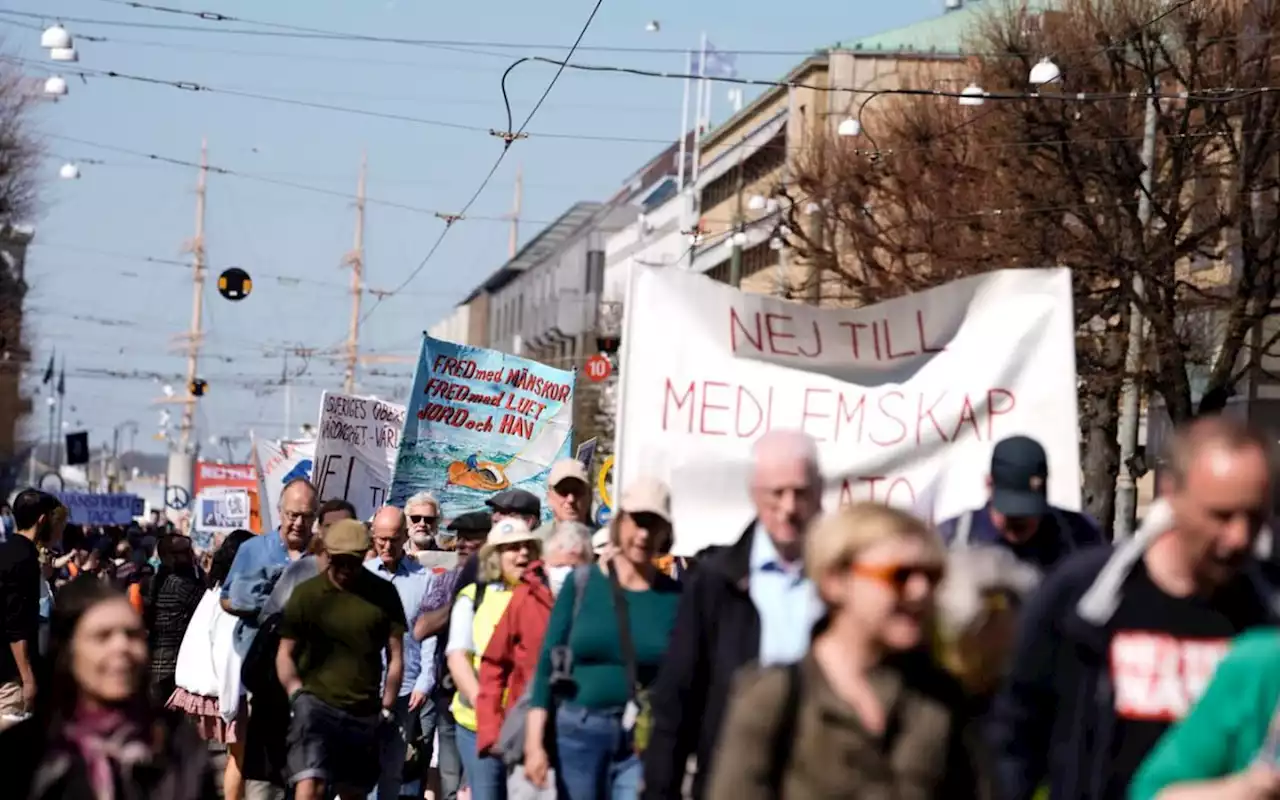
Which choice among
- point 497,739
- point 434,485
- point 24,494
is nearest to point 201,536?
point 434,485

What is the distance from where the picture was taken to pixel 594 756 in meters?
8.52

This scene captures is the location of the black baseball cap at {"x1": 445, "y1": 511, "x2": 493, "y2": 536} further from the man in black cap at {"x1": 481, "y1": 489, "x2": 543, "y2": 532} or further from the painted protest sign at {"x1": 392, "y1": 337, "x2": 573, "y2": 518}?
the painted protest sign at {"x1": 392, "y1": 337, "x2": 573, "y2": 518}

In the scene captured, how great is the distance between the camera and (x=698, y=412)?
9.62 m

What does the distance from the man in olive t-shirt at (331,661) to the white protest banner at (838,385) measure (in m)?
1.98

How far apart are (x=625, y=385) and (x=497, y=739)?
1391 mm

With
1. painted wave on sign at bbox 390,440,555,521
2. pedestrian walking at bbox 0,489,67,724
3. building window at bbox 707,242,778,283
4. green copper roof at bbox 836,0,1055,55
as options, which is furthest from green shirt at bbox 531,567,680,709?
building window at bbox 707,242,778,283

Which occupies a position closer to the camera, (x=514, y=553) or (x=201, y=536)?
(x=514, y=553)

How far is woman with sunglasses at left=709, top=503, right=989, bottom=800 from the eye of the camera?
4.96 metres

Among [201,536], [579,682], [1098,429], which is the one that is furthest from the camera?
[201,536]

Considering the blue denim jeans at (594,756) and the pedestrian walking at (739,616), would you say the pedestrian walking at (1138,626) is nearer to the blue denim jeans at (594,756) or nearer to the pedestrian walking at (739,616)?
the pedestrian walking at (739,616)

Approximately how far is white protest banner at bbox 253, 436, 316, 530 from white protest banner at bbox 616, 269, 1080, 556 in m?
15.6

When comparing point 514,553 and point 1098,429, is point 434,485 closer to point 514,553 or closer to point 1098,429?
point 514,553

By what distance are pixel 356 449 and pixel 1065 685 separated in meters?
15.5

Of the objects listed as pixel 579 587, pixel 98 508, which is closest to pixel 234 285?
pixel 98 508
